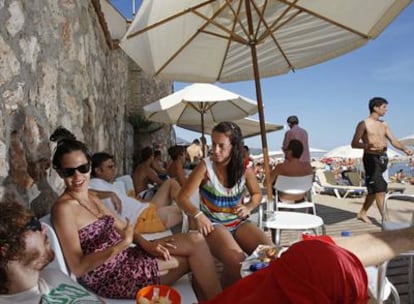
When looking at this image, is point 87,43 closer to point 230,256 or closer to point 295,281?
point 230,256

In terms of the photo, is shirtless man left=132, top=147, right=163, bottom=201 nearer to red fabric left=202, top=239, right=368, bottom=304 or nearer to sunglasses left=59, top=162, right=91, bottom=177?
sunglasses left=59, top=162, right=91, bottom=177

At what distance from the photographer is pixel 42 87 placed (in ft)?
8.59

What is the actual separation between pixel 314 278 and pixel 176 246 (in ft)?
4.78

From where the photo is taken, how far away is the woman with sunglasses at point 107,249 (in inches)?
77.7

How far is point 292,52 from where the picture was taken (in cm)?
464

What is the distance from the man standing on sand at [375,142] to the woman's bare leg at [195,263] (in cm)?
361

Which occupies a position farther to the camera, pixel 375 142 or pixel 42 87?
pixel 375 142

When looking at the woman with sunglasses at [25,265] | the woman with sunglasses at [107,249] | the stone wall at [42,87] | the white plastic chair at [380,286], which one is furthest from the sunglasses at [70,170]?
the white plastic chair at [380,286]

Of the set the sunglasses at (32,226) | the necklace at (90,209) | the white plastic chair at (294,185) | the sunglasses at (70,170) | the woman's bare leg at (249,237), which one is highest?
the sunglasses at (70,170)

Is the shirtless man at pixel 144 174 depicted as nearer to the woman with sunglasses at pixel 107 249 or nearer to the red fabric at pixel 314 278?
the woman with sunglasses at pixel 107 249

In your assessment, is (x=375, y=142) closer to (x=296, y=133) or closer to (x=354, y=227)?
(x=354, y=227)

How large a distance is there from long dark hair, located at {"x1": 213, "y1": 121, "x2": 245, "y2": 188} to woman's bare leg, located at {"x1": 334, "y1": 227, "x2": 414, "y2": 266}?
1.51m

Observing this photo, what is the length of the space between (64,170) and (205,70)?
3009 mm

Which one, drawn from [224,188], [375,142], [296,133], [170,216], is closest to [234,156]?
[224,188]
